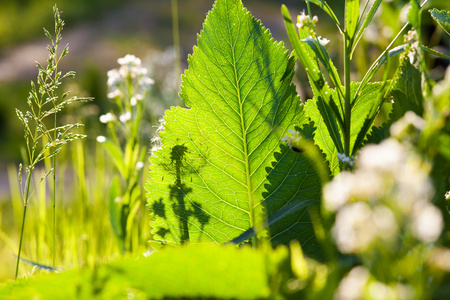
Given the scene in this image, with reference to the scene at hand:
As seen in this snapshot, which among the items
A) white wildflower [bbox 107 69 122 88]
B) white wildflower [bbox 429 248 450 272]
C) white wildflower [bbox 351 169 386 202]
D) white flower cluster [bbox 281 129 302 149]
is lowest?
white wildflower [bbox 429 248 450 272]

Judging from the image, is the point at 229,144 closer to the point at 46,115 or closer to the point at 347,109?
the point at 347,109

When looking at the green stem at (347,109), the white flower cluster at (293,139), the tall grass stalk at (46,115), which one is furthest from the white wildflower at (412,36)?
the tall grass stalk at (46,115)

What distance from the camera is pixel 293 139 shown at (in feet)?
2.54

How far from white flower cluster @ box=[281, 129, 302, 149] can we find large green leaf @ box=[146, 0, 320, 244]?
56 millimetres

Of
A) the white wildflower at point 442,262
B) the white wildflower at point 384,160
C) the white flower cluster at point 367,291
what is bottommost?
the white flower cluster at point 367,291

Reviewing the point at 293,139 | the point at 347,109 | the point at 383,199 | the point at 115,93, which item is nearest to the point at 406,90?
the point at 347,109

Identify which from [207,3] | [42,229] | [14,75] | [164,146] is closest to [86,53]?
[14,75]

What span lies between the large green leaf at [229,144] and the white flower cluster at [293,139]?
6 centimetres

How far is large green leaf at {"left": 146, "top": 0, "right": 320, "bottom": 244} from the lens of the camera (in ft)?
2.77

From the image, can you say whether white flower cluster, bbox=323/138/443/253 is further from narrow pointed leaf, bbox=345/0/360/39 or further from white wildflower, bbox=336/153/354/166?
narrow pointed leaf, bbox=345/0/360/39

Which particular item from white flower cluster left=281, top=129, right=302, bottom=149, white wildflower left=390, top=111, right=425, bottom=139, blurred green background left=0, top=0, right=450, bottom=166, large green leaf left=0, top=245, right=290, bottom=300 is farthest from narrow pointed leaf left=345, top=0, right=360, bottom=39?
blurred green background left=0, top=0, right=450, bottom=166

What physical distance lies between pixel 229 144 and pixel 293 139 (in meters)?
0.15

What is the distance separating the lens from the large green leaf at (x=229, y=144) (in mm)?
845

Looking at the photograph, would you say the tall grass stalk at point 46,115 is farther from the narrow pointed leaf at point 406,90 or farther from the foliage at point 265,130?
the narrow pointed leaf at point 406,90
